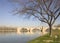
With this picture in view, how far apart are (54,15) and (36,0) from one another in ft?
10.5

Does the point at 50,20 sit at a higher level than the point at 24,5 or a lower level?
lower

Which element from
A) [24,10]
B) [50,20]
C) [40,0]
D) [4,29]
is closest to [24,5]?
[24,10]

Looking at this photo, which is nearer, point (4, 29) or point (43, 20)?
point (43, 20)

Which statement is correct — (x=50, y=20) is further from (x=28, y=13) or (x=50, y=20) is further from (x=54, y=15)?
(x=28, y=13)

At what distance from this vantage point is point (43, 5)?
25141 mm

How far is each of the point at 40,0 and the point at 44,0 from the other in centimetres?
55

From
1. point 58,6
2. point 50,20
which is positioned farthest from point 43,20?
point 58,6

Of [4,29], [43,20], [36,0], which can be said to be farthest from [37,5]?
[4,29]

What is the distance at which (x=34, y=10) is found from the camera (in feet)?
83.5

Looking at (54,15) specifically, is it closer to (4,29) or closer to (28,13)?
(28,13)

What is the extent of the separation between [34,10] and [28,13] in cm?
97

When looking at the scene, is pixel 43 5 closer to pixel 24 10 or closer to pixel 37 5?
pixel 37 5

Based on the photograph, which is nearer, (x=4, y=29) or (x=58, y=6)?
(x=58, y=6)

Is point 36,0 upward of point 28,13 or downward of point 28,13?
upward
